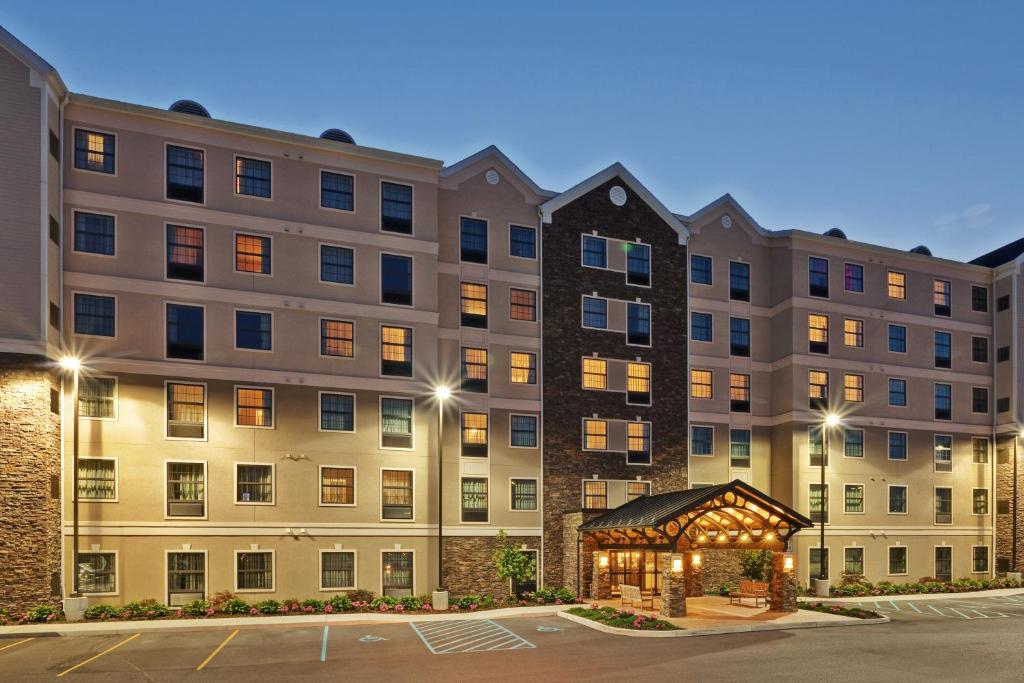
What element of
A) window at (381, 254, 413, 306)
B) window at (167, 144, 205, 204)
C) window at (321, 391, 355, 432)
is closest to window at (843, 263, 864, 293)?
window at (381, 254, 413, 306)

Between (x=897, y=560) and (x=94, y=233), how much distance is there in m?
41.8

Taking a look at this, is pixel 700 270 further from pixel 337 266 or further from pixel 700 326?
pixel 337 266

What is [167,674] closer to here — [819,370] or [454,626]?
[454,626]

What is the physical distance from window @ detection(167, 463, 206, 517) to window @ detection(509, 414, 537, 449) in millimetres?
13270

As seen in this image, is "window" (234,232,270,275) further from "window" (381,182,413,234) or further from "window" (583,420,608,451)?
"window" (583,420,608,451)

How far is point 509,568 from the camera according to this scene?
34.3m

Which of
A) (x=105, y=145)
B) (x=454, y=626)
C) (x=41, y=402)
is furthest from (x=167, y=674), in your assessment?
(x=105, y=145)

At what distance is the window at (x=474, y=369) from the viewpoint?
37.8m

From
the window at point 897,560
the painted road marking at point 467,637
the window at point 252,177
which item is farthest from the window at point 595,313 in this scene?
the window at point 897,560

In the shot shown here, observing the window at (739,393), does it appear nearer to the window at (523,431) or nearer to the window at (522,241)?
the window at (523,431)

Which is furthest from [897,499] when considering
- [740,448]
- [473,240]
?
[473,240]

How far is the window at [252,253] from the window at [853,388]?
3017 cm

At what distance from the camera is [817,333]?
44406 millimetres

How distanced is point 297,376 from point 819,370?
26.8m
